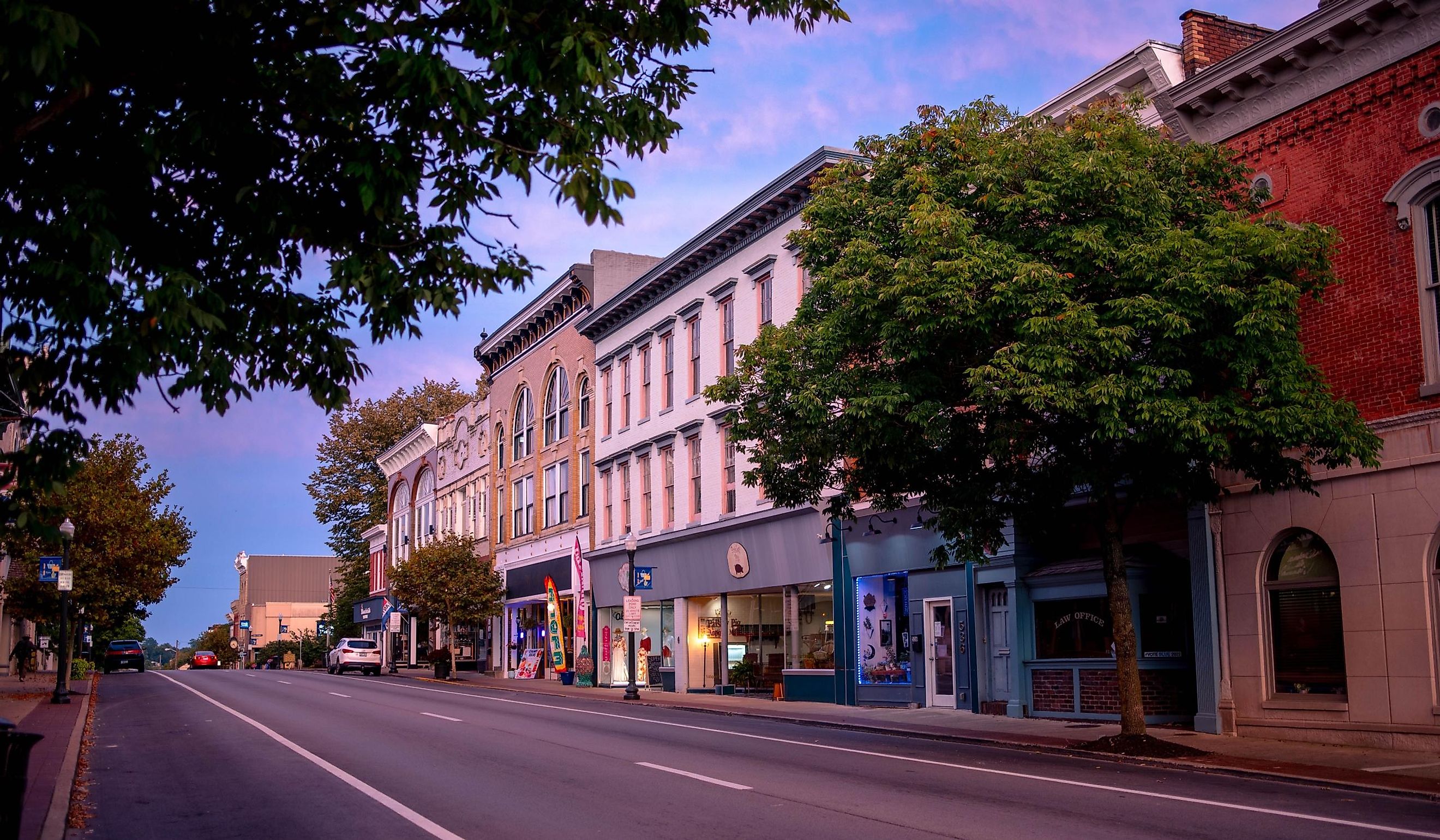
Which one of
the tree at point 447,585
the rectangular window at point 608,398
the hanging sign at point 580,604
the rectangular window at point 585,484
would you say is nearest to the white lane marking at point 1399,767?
the rectangular window at point 608,398

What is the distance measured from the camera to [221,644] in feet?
446

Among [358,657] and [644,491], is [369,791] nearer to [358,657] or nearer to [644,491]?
[644,491]

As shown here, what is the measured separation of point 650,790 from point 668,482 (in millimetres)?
26430

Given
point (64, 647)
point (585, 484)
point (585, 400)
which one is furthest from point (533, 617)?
point (64, 647)

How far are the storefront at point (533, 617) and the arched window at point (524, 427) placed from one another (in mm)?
4798

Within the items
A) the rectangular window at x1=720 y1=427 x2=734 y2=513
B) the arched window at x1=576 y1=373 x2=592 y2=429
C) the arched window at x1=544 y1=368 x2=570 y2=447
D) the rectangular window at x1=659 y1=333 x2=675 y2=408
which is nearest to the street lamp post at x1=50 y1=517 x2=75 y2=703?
the rectangular window at x1=720 y1=427 x2=734 y2=513

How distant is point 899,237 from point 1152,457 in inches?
184

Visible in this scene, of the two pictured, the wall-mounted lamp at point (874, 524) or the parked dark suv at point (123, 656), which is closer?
the wall-mounted lamp at point (874, 524)

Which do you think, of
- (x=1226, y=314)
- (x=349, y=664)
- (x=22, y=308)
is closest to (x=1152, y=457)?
(x=1226, y=314)

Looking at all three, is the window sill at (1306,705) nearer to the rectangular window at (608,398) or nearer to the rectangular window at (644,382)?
the rectangular window at (644,382)

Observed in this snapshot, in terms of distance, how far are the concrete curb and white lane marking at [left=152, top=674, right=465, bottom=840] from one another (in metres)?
2.66

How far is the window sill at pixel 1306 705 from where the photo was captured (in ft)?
58.0

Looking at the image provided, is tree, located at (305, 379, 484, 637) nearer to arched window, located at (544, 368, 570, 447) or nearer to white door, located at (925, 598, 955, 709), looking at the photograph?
arched window, located at (544, 368, 570, 447)

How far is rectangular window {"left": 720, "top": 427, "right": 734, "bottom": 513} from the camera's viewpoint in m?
34.8
